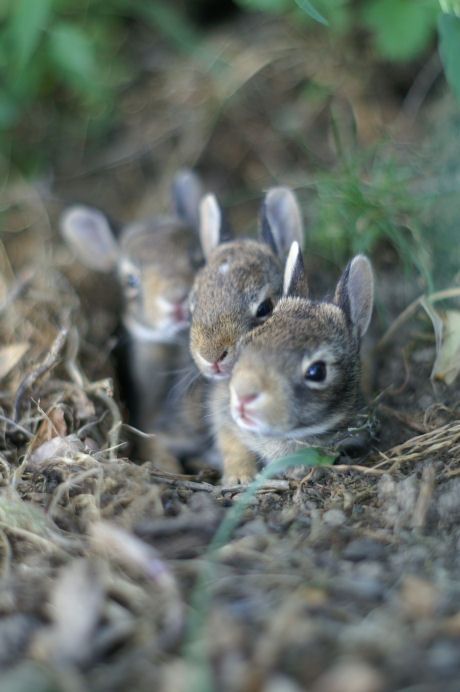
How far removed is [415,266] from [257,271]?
4.19 feet

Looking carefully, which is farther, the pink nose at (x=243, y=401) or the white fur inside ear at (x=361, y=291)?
the white fur inside ear at (x=361, y=291)

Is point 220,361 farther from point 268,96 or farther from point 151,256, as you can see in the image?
point 268,96

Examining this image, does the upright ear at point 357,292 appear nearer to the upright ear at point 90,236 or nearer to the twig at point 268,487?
the twig at point 268,487

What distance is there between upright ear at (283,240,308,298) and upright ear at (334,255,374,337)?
0.21m

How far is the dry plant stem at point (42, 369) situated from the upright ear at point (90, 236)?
1.24 metres

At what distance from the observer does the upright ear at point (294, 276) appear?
14.2 feet

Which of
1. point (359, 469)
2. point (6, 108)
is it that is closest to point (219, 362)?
point (359, 469)

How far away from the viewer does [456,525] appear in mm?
3389

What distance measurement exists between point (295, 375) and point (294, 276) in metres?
0.79

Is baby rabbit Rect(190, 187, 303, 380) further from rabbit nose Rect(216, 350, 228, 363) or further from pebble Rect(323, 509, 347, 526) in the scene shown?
pebble Rect(323, 509, 347, 526)

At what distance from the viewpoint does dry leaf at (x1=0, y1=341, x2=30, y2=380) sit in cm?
482

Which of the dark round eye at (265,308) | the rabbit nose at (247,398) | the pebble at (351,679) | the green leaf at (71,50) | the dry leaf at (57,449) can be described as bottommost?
the dry leaf at (57,449)

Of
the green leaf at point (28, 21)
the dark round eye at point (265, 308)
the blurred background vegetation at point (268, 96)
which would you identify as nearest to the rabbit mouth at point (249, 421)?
the dark round eye at point (265, 308)

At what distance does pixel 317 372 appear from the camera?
3895 millimetres
